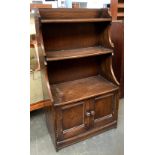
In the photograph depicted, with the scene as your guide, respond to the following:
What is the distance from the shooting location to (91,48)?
2000 millimetres

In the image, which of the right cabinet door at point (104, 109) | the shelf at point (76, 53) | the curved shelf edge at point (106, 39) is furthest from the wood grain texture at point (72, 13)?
the right cabinet door at point (104, 109)

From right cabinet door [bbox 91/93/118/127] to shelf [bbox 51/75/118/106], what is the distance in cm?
8

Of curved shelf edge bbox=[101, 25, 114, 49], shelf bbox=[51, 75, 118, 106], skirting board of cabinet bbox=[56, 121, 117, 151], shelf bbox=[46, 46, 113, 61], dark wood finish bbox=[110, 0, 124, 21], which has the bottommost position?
skirting board of cabinet bbox=[56, 121, 117, 151]

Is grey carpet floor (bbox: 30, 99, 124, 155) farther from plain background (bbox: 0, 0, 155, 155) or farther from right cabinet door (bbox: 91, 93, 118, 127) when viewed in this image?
plain background (bbox: 0, 0, 155, 155)

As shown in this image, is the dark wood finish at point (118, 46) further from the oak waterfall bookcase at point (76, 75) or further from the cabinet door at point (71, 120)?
the cabinet door at point (71, 120)

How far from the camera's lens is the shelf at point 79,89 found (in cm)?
168

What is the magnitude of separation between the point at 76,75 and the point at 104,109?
1.70ft

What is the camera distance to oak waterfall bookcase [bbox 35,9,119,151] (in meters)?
1.66

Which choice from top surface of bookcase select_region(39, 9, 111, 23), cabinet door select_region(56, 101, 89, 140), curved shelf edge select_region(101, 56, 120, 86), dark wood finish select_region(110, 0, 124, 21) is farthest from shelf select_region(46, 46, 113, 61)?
dark wood finish select_region(110, 0, 124, 21)

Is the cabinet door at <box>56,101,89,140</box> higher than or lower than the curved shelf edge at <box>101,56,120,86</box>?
lower
